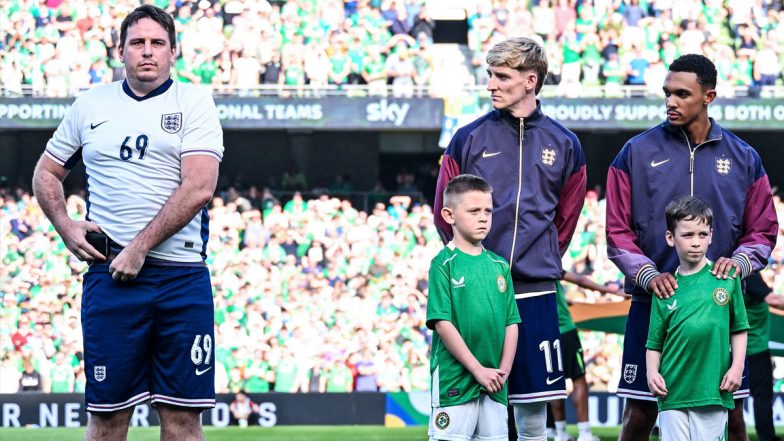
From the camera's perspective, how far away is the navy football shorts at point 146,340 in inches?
216

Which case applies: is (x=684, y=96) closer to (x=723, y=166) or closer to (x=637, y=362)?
(x=723, y=166)

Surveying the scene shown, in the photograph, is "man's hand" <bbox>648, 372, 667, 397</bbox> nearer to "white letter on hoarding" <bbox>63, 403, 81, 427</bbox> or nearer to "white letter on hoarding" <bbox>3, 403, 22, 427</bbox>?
"white letter on hoarding" <bbox>63, 403, 81, 427</bbox>

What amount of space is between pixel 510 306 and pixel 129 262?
5.51 feet

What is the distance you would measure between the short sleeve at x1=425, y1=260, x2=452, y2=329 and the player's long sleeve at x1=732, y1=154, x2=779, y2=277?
141cm

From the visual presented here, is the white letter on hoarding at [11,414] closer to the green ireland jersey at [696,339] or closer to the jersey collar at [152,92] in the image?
the jersey collar at [152,92]

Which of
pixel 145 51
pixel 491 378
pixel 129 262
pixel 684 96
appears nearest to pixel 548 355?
pixel 491 378

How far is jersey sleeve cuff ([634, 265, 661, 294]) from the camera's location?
19.0 ft

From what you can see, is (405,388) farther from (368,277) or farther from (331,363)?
(368,277)

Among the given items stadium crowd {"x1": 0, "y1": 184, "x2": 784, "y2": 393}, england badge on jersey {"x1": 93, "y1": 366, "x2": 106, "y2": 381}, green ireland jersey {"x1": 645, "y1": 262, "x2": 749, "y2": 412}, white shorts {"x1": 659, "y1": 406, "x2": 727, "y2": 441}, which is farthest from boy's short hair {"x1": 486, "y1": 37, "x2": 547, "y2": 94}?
stadium crowd {"x1": 0, "y1": 184, "x2": 784, "y2": 393}

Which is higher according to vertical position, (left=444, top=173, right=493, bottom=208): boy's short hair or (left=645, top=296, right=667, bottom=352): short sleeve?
(left=444, top=173, right=493, bottom=208): boy's short hair

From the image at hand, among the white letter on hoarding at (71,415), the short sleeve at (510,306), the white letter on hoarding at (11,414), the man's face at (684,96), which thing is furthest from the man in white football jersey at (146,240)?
the white letter on hoarding at (11,414)

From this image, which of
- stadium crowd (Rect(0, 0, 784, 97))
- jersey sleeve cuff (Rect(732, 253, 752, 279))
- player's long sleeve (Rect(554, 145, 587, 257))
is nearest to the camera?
jersey sleeve cuff (Rect(732, 253, 752, 279))

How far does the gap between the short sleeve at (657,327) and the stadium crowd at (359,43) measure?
15.1 metres

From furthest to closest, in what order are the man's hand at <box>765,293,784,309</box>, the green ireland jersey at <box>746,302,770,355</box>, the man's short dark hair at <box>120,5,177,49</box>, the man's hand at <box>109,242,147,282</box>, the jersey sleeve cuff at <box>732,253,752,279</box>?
the man's hand at <box>765,293,784,309</box>
the green ireland jersey at <box>746,302,770,355</box>
the jersey sleeve cuff at <box>732,253,752,279</box>
the man's short dark hair at <box>120,5,177,49</box>
the man's hand at <box>109,242,147,282</box>
